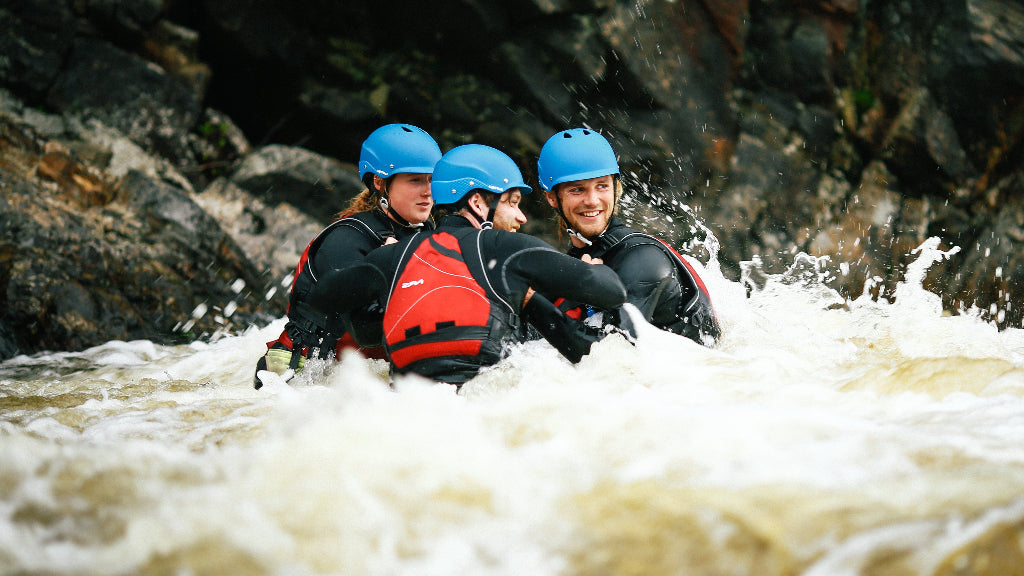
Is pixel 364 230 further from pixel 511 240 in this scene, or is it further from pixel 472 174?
pixel 511 240

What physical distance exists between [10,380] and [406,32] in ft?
25.4

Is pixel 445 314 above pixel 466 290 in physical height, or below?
below

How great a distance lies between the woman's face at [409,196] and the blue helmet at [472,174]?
131 centimetres

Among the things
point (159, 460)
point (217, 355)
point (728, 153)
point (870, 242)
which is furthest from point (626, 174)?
point (159, 460)

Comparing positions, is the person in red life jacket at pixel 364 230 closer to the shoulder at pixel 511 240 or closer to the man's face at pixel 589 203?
the man's face at pixel 589 203

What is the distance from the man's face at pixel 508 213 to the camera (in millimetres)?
3875

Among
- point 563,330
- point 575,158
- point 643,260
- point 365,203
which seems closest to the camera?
point 563,330

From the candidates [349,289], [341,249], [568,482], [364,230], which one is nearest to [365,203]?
[364,230]

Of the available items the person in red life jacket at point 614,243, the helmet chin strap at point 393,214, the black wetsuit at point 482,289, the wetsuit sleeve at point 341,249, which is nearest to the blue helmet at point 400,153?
the helmet chin strap at point 393,214

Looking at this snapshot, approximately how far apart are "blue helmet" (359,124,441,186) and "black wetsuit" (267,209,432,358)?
1.20ft

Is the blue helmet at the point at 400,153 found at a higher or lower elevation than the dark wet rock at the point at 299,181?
lower

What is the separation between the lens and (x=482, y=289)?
3.41 metres

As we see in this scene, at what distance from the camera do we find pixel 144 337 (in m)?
6.93

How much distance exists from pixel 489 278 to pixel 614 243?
0.97 metres
